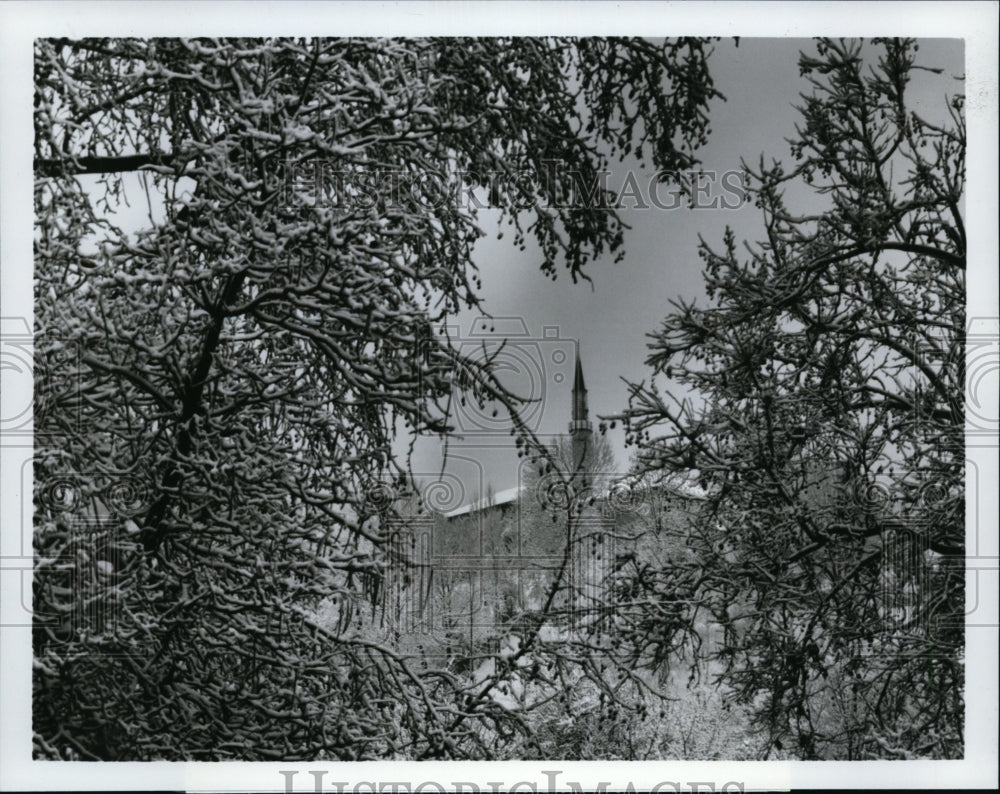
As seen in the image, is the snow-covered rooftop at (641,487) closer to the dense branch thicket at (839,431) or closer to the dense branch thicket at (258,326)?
the dense branch thicket at (839,431)

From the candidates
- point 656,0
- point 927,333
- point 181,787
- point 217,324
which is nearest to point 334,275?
point 217,324

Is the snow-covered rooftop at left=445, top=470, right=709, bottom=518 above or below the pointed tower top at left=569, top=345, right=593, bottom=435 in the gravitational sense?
below

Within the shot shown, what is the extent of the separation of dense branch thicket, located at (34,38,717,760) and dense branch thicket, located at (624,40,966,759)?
0.47 m

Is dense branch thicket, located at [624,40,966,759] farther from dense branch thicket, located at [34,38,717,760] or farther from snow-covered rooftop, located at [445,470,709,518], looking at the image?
dense branch thicket, located at [34,38,717,760]

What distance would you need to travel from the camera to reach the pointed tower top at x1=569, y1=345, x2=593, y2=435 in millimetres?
3574

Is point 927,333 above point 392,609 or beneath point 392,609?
above

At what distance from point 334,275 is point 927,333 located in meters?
2.03

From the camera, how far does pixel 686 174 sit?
361 centimetres

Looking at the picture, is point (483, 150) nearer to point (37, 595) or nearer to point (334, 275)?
point (334, 275)

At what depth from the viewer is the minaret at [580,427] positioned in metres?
3.57

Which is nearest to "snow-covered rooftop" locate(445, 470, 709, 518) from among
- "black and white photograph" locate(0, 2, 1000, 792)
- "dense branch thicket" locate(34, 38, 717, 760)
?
"black and white photograph" locate(0, 2, 1000, 792)

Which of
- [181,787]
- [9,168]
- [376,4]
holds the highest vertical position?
[376,4]

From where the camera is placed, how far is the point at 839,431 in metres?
3.64

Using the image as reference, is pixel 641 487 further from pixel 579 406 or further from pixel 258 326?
pixel 258 326
